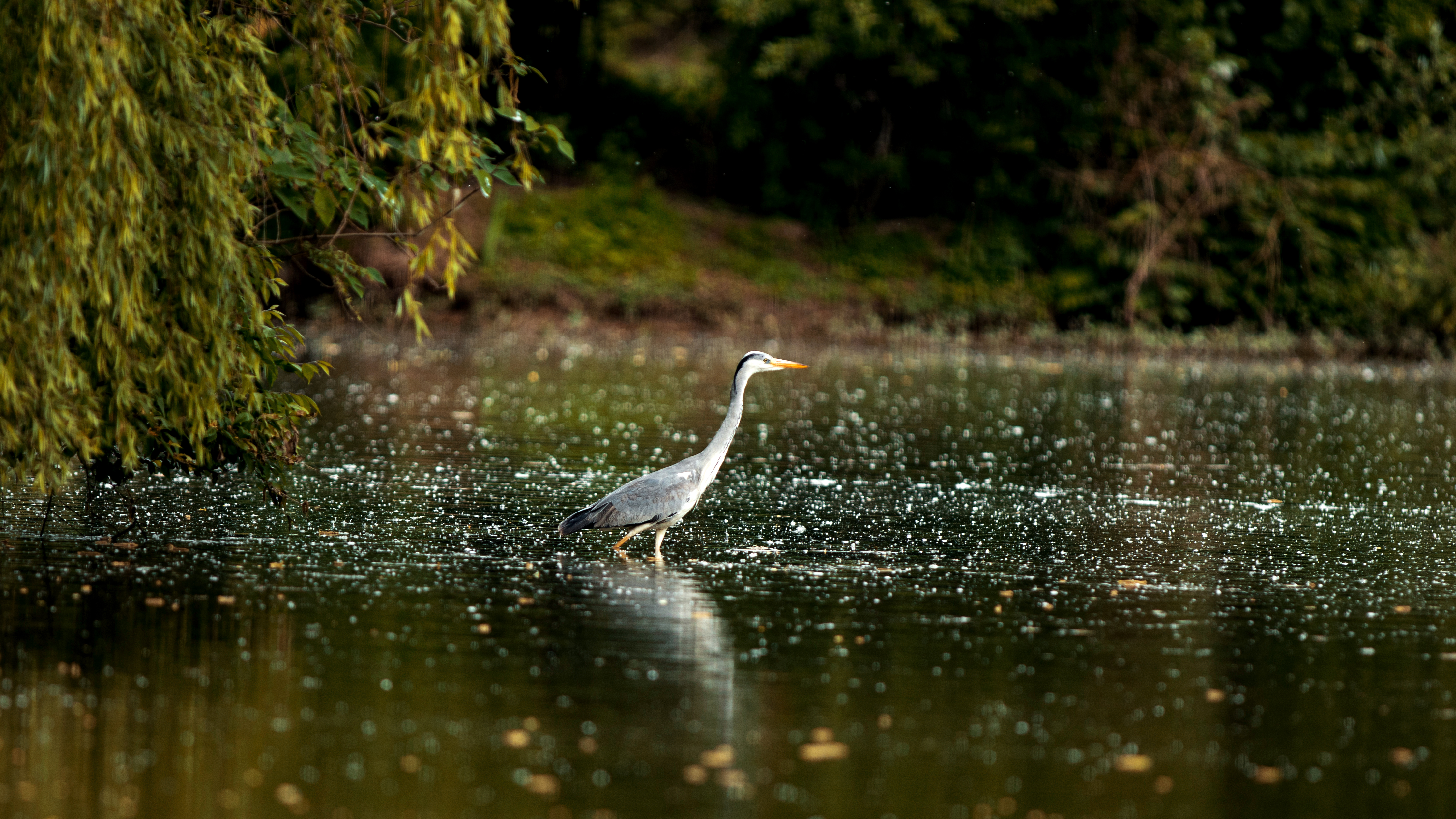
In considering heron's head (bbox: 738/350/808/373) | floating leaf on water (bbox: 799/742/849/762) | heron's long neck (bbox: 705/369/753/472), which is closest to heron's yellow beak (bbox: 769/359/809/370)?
heron's head (bbox: 738/350/808/373)

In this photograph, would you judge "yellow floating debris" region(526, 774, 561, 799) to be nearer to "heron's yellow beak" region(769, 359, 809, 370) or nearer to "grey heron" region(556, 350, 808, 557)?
"grey heron" region(556, 350, 808, 557)

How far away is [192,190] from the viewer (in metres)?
9.66

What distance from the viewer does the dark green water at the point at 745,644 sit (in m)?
6.74

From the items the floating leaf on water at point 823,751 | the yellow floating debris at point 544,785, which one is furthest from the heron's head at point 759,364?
the yellow floating debris at point 544,785

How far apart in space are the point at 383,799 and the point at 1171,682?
4203 millimetres

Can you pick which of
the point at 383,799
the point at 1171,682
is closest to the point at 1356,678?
the point at 1171,682

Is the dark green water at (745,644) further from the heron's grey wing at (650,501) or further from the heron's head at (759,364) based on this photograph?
the heron's head at (759,364)

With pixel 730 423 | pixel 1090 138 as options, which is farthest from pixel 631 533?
pixel 1090 138

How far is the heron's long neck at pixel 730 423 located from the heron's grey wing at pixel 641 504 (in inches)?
14.2

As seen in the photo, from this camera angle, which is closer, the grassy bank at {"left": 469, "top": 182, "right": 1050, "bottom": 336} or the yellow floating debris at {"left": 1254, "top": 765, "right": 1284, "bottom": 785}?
the yellow floating debris at {"left": 1254, "top": 765, "right": 1284, "bottom": 785}

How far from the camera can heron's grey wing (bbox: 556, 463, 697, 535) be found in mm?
11852

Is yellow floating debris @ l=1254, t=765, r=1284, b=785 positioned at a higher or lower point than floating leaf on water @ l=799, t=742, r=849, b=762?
higher

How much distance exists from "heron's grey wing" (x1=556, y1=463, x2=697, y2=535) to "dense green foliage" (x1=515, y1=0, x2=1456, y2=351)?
28.8 m

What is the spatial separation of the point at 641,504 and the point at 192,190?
382cm
